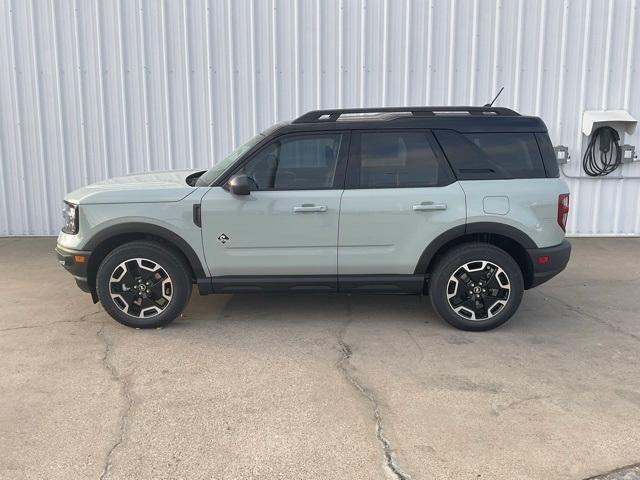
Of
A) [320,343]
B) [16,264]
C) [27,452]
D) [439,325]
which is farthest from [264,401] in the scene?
[16,264]

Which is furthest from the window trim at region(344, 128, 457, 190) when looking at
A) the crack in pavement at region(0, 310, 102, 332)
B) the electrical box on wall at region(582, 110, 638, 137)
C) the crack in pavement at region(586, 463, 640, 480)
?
the electrical box on wall at region(582, 110, 638, 137)

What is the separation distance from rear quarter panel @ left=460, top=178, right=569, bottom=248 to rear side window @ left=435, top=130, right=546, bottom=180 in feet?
0.25

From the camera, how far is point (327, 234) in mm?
4652

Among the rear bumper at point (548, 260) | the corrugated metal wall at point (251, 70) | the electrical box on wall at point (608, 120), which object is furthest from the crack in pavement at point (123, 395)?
the electrical box on wall at point (608, 120)

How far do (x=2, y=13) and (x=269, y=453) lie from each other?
8428 mm

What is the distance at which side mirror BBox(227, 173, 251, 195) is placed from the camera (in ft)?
14.7

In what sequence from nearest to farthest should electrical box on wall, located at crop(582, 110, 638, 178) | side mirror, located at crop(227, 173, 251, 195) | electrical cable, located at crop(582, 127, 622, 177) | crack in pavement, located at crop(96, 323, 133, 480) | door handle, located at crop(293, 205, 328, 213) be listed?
crack in pavement, located at crop(96, 323, 133, 480) → side mirror, located at crop(227, 173, 251, 195) → door handle, located at crop(293, 205, 328, 213) → electrical box on wall, located at crop(582, 110, 638, 178) → electrical cable, located at crop(582, 127, 622, 177)

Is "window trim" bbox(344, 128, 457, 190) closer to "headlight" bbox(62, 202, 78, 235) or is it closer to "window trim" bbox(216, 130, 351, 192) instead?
"window trim" bbox(216, 130, 351, 192)

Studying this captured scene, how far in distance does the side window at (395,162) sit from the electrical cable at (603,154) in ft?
17.2

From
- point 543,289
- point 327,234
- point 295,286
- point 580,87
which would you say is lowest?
point 543,289

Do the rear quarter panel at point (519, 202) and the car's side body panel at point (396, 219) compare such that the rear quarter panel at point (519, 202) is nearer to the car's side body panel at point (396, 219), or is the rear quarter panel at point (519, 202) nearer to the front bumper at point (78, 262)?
the car's side body panel at point (396, 219)

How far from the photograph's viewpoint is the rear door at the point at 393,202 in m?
4.61

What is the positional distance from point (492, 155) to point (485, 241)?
28.9 inches

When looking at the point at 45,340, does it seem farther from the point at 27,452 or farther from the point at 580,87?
the point at 580,87
